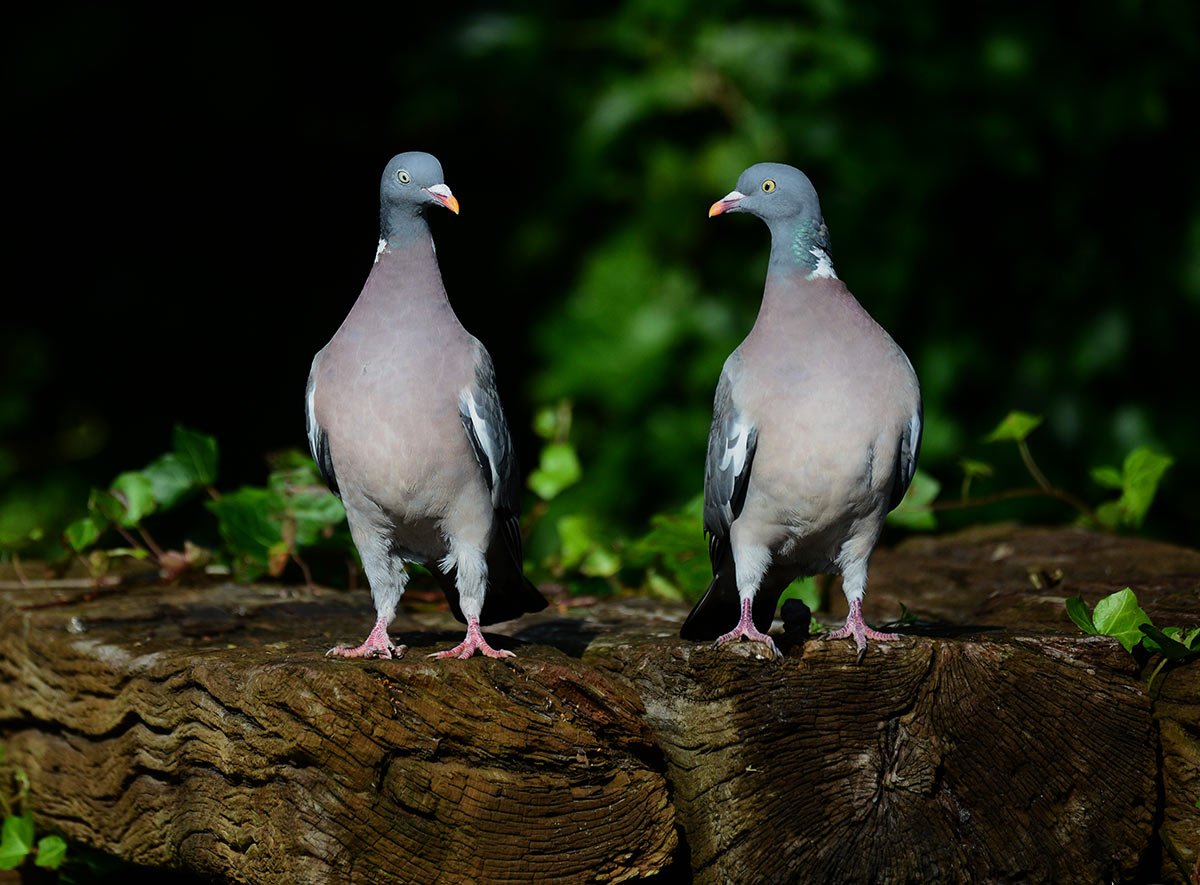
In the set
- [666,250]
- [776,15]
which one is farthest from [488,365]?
[776,15]

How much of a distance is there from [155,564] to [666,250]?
119 inches

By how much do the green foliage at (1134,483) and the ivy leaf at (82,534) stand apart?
3711mm

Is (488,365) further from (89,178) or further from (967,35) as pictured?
(89,178)

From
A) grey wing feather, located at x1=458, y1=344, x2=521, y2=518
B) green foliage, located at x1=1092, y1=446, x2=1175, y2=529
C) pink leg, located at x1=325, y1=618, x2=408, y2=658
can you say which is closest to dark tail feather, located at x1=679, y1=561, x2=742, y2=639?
grey wing feather, located at x1=458, y1=344, x2=521, y2=518

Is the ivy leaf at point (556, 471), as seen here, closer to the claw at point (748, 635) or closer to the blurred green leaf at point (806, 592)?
the blurred green leaf at point (806, 592)

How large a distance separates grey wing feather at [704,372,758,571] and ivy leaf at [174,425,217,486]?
6.71 feet

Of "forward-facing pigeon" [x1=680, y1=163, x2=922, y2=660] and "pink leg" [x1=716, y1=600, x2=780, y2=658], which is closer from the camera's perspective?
"pink leg" [x1=716, y1=600, x2=780, y2=658]

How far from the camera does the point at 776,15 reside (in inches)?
263

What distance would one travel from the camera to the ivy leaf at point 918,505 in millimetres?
5184

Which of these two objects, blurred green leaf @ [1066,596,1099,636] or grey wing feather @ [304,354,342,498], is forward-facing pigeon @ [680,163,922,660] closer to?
blurred green leaf @ [1066,596,1099,636]

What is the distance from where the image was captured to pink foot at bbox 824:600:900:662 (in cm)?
321

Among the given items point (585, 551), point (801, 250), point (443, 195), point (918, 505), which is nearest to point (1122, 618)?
point (801, 250)

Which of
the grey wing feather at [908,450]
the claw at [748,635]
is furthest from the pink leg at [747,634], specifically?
the grey wing feather at [908,450]

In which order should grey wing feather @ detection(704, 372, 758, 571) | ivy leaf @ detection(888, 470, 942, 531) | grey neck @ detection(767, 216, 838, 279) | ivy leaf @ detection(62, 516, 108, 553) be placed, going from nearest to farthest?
grey wing feather @ detection(704, 372, 758, 571)
grey neck @ detection(767, 216, 838, 279)
ivy leaf @ detection(62, 516, 108, 553)
ivy leaf @ detection(888, 470, 942, 531)
